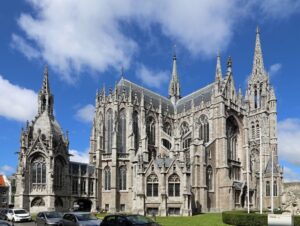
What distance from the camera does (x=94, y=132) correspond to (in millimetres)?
70250

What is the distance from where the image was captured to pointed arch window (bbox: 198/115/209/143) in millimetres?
69537

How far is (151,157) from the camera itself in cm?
6781

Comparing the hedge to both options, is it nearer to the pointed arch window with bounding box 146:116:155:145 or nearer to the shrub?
the shrub

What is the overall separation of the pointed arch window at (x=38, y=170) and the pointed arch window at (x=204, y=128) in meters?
27.9

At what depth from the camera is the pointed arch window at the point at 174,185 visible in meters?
55.6

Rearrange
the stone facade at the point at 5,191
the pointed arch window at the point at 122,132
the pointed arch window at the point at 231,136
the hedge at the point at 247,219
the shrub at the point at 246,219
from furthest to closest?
the stone facade at the point at 5,191 < the pointed arch window at the point at 231,136 < the pointed arch window at the point at 122,132 < the shrub at the point at 246,219 < the hedge at the point at 247,219

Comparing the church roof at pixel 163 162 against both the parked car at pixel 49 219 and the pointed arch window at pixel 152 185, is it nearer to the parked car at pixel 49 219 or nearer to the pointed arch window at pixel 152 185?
the pointed arch window at pixel 152 185

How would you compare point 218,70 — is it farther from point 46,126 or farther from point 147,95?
point 46,126

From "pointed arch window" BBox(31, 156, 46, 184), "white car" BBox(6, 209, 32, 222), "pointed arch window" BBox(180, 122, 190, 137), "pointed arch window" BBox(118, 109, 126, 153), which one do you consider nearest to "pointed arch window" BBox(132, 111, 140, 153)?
"pointed arch window" BBox(118, 109, 126, 153)

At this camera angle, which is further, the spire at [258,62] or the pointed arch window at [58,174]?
the spire at [258,62]

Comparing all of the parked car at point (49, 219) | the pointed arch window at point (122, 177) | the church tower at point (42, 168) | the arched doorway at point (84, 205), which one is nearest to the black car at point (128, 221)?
the parked car at point (49, 219)

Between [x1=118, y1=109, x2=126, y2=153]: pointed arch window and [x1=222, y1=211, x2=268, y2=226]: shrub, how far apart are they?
32.9 meters

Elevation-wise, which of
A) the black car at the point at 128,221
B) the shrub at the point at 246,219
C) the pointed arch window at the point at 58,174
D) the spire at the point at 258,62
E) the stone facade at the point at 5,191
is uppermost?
the spire at the point at 258,62

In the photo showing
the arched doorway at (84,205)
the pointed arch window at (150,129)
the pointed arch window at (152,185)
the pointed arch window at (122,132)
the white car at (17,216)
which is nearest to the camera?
the white car at (17,216)
